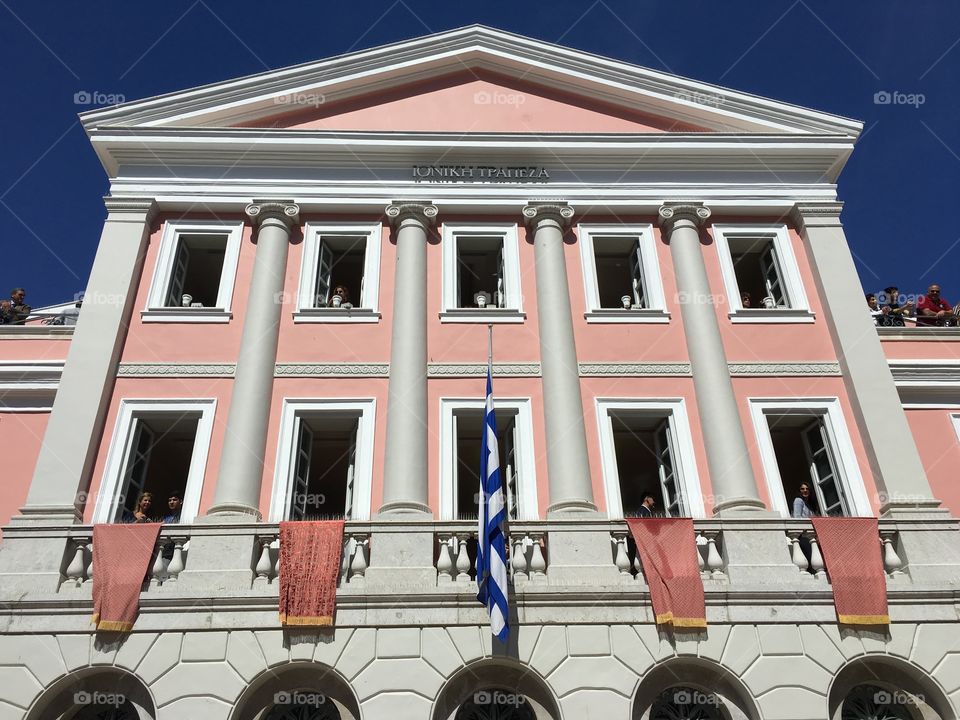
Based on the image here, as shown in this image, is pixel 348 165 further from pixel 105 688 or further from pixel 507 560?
pixel 105 688

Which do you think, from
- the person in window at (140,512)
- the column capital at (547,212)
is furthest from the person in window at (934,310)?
the person in window at (140,512)

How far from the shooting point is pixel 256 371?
16.5m

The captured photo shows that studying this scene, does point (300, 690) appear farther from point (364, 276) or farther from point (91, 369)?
point (364, 276)

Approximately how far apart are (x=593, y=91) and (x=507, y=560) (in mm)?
11326

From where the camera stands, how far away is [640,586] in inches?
548

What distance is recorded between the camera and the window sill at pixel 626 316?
58.5 ft

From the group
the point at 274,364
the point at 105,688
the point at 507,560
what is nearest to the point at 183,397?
the point at 274,364

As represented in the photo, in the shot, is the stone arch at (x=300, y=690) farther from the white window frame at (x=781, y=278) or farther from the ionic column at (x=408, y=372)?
the white window frame at (x=781, y=278)

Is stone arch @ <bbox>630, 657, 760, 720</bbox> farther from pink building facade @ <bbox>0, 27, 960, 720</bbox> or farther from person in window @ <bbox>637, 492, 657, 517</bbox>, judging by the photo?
person in window @ <bbox>637, 492, 657, 517</bbox>

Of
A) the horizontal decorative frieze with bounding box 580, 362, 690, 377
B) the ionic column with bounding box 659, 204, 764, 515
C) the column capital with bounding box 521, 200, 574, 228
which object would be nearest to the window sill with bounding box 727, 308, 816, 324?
the ionic column with bounding box 659, 204, 764, 515

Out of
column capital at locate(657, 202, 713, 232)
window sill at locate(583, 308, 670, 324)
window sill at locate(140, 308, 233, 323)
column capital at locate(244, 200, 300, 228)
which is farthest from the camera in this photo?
column capital at locate(657, 202, 713, 232)

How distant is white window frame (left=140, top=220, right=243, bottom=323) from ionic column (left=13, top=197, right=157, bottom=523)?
0.36m

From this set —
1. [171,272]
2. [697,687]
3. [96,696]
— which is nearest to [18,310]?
[171,272]

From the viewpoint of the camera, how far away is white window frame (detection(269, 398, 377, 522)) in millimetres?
15406
